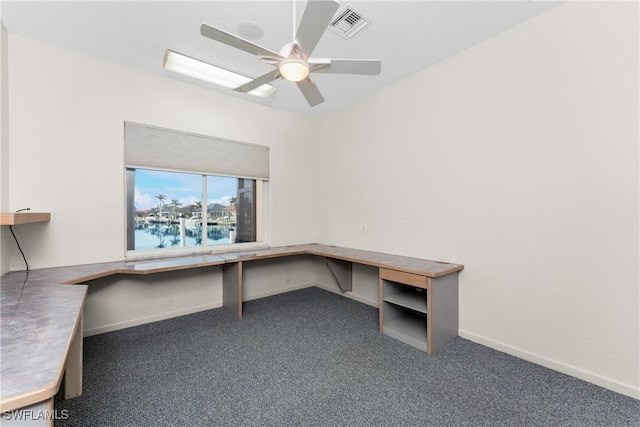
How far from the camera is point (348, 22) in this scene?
2.28m

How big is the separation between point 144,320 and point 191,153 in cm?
202

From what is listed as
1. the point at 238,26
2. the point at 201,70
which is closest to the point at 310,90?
the point at 238,26

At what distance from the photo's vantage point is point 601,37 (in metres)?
2.00

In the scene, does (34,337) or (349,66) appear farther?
(349,66)

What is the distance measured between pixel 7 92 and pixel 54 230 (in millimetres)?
1268

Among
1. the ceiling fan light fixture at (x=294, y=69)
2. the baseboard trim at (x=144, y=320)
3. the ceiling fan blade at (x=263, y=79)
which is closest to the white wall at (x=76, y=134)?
the baseboard trim at (x=144, y=320)

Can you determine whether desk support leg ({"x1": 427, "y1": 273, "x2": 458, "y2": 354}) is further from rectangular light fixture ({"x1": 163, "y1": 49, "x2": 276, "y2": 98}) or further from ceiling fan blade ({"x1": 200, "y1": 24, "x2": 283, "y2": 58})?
rectangular light fixture ({"x1": 163, "y1": 49, "x2": 276, "y2": 98})

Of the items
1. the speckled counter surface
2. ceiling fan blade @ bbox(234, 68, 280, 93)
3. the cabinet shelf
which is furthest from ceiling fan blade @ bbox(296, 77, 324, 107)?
the cabinet shelf

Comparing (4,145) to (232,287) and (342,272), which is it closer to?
(232,287)

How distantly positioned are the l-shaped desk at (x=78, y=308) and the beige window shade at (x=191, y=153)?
111 centimetres

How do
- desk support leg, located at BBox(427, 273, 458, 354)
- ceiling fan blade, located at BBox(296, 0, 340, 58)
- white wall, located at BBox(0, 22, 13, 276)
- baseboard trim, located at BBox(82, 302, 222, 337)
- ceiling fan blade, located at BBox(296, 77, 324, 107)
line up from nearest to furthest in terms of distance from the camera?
ceiling fan blade, located at BBox(296, 0, 340, 58)
ceiling fan blade, located at BBox(296, 77, 324, 107)
white wall, located at BBox(0, 22, 13, 276)
desk support leg, located at BBox(427, 273, 458, 354)
baseboard trim, located at BBox(82, 302, 222, 337)

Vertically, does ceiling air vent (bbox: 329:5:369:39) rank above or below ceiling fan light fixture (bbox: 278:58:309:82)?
above

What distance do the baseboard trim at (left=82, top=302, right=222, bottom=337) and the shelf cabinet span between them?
222 centimetres

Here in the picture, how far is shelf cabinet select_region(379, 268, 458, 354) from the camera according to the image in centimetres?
248
